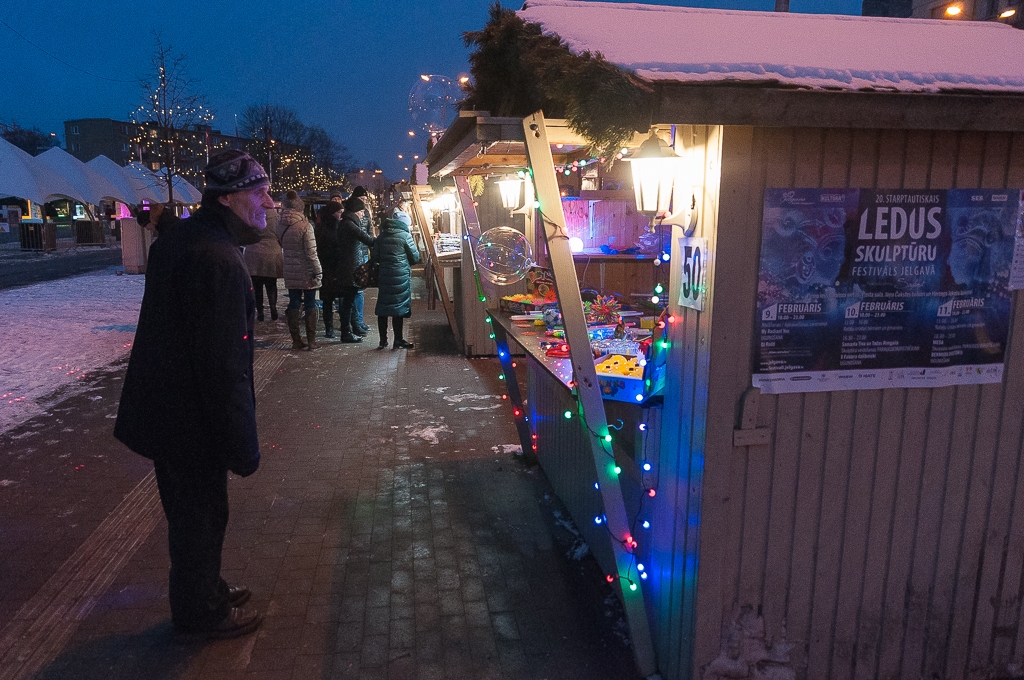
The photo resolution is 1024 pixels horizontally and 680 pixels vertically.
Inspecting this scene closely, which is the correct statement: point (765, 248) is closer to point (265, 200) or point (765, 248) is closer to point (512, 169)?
point (265, 200)

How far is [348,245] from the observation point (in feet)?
35.5

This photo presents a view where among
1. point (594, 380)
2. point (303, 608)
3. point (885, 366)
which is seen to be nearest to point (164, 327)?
point (303, 608)

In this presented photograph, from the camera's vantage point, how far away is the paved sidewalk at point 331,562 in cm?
324

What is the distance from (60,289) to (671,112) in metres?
19.4

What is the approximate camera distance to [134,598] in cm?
372

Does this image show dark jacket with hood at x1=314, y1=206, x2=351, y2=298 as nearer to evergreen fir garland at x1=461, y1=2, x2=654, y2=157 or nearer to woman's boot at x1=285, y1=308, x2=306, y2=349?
woman's boot at x1=285, y1=308, x2=306, y2=349

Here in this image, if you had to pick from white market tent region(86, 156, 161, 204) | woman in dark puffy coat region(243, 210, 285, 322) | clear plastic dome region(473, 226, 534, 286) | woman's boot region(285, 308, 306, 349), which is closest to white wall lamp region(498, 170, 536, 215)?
clear plastic dome region(473, 226, 534, 286)

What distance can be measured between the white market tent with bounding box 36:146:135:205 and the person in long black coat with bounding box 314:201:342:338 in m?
24.5

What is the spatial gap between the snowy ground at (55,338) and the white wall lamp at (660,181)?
657cm

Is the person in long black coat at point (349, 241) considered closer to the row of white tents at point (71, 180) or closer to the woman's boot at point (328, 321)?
the woman's boot at point (328, 321)

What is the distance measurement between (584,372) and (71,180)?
33929 millimetres

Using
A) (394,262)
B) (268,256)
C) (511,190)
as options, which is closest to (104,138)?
(268,256)

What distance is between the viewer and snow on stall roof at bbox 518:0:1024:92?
2.42m

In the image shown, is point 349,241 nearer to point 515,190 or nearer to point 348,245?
point 348,245
